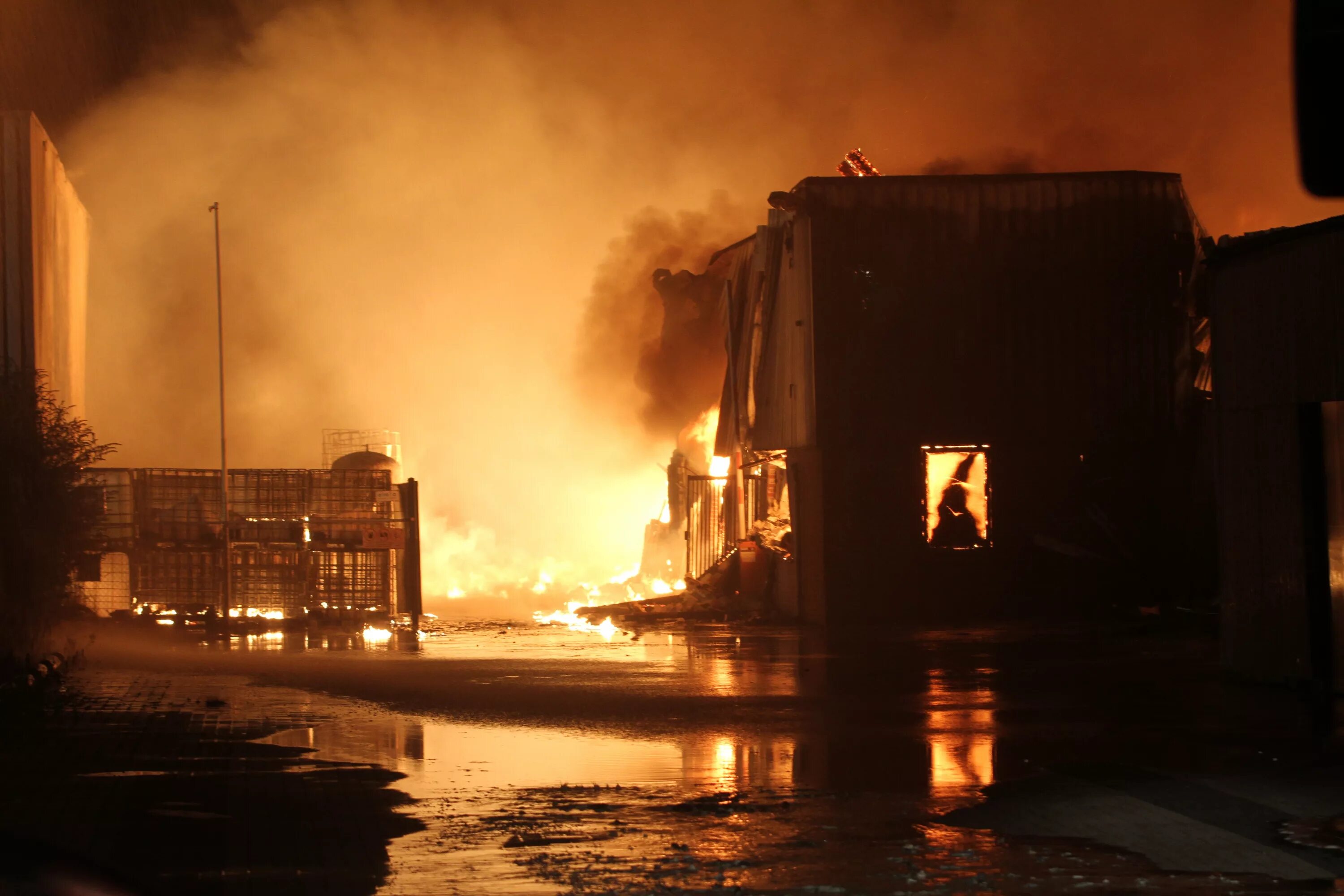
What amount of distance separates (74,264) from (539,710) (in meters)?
18.5

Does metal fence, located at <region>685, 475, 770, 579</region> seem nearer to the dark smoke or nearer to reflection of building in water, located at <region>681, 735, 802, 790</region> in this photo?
the dark smoke

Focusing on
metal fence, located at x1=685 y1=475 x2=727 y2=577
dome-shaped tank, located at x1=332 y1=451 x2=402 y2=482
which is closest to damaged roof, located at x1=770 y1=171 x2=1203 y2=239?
metal fence, located at x1=685 y1=475 x2=727 y2=577

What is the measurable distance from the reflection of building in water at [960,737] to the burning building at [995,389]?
8403 mm

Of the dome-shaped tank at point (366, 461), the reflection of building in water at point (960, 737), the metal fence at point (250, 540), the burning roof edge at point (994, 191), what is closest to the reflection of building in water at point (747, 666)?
the reflection of building in water at point (960, 737)

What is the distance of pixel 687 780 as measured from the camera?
9312mm

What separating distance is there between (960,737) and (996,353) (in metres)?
13.8

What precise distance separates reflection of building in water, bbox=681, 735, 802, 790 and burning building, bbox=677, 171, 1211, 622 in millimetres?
12739

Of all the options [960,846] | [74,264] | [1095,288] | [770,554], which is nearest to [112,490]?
[74,264]

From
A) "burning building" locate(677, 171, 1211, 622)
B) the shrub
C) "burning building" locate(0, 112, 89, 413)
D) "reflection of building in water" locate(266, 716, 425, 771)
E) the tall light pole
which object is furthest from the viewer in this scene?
"burning building" locate(677, 171, 1211, 622)

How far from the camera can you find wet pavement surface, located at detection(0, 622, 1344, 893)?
6.92m

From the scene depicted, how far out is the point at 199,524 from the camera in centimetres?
2356

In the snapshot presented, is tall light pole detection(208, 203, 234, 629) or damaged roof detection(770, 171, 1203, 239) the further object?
damaged roof detection(770, 171, 1203, 239)

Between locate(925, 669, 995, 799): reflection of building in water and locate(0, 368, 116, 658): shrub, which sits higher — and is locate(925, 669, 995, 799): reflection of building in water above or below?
below

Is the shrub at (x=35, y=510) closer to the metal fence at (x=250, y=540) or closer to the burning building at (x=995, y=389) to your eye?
the metal fence at (x=250, y=540)
